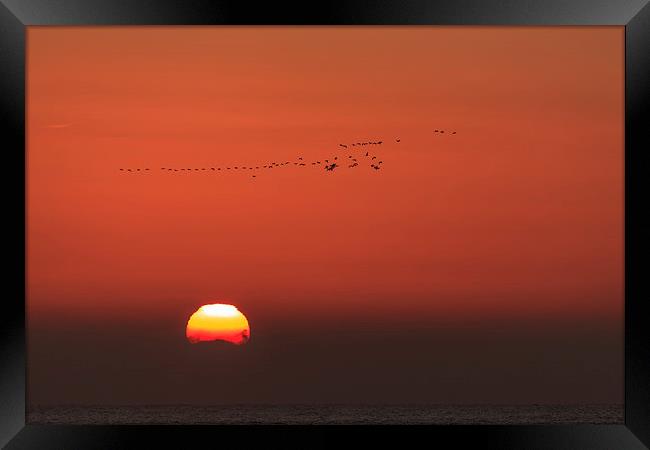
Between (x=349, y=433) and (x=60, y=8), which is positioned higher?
(x=60, y=8)

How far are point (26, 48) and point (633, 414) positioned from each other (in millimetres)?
3152

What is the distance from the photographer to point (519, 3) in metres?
3.42

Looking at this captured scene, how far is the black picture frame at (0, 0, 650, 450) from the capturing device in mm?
3414

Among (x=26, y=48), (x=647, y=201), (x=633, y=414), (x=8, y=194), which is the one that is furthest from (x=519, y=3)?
(x=8, y=194)

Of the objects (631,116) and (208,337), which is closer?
(631,116)

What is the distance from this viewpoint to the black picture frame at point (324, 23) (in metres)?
3.41

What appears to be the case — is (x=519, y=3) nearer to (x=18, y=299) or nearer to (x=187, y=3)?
(x=187, y=3)

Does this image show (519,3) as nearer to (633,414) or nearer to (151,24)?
(151,24)

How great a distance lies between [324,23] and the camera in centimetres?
342

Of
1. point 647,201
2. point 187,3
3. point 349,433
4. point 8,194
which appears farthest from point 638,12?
point 8,194

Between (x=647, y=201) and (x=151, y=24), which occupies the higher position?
(x=151, y=24)

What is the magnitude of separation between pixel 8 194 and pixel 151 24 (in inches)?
38.3

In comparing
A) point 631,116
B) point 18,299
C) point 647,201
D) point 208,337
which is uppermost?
point 631,116

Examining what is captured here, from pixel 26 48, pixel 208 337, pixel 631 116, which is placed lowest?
pixel 208 337
